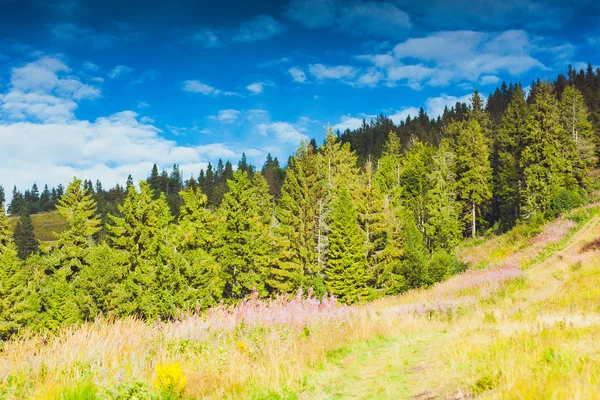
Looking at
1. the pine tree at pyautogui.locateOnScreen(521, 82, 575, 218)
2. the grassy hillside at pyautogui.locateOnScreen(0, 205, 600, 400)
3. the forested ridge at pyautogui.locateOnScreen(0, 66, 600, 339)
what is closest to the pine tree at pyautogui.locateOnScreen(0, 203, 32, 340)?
the forested ridge at pyautogui.locateOnScreen(0, 66, 600, 339)

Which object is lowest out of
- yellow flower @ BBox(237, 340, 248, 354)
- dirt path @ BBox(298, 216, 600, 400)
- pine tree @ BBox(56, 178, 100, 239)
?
dirt path @ BBox(298, 216, 600, 400)

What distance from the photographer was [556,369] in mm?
3846

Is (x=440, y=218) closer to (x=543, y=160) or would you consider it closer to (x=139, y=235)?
(x=543, y=160)

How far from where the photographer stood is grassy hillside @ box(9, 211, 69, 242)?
128 meters

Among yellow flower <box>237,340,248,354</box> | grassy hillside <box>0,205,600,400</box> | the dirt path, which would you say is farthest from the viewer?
yellow flower <box>237,340,248,354</box>

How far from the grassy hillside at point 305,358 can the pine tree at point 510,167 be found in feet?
137

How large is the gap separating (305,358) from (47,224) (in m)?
168

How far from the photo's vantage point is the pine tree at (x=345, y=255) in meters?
30.5

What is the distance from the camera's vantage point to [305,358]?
662cm

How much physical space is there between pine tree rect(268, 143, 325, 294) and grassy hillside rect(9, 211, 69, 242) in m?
116

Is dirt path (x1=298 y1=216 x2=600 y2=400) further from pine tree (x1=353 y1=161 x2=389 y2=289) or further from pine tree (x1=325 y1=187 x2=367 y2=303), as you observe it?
pine tree (x1=353 y1=161 x2=389 y2=289)

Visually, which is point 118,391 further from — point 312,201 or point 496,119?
point 496,119

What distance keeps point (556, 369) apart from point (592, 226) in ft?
97.9

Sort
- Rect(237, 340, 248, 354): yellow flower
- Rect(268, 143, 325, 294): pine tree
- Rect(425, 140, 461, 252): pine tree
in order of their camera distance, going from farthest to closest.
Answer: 1. Rect(425, 140, 461, 252): pine tree
2. Rect(268, 143, 325, 294): pine tree
3. Rect(237, 340, 248, 354): yellow flower
